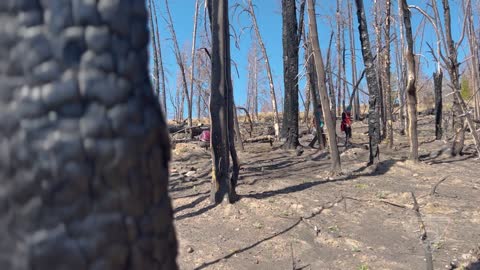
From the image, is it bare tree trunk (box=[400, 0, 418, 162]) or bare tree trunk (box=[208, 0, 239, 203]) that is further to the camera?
bare tree trunk (box=[400, 0, 418, 162])

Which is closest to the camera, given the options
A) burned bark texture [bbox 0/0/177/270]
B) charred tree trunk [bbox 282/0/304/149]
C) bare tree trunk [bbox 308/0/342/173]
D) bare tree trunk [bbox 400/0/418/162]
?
burned bark texture [bbox 0/0/177/270]

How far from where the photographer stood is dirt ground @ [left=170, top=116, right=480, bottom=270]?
412 cm

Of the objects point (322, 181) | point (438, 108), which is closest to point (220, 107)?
point (322, 181)

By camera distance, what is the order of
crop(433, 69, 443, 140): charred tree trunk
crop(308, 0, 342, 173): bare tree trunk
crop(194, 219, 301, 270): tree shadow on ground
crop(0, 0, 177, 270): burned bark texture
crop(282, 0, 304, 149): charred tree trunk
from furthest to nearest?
1. crop(433, 69, 443, 140): charred tree trunk
2. crop(282, 0, 304, 149): charred tree trunk
3. crop(308, 0, 342, 173): bare tree trunk
4. crop(194, 219, 301, 270): tree shadow on ground
5. crop(0, 0, 177, 270): burned bark texture

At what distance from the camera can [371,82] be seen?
26.5ft

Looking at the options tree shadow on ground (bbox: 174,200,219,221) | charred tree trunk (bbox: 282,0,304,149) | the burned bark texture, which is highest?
charred tree trunk (bbox: 282,0,304,149)

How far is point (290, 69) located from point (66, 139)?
35.2ft

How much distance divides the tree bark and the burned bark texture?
1020cm

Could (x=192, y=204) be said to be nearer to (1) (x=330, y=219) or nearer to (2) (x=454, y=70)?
(1) (x=330, y=219)

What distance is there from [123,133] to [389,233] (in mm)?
4669

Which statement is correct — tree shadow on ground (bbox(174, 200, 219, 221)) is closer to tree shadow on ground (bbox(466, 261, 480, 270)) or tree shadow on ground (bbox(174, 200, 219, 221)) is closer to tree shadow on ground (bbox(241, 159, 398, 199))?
tree shadow on ground (bbox(241, 159, 398, 199))

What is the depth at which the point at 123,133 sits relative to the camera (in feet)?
1.93

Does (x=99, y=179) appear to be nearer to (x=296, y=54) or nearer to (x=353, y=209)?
(x=353, y=209)

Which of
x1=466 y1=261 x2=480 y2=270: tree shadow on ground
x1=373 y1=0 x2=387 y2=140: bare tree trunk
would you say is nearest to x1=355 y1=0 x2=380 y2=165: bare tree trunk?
x1=466 y1=261 x2=480 y2=270: tree shadow on ground
